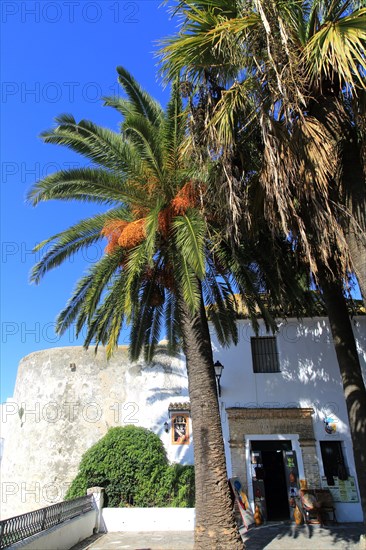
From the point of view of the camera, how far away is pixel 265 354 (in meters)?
14.2

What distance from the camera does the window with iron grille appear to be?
46.0 feet

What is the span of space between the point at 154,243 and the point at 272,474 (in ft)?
31.3

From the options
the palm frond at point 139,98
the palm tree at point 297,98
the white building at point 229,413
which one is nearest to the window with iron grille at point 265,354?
the white building at point 229,413

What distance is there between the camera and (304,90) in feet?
17.9

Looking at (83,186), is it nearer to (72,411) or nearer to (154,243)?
(154,243)

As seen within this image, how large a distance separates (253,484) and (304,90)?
11384 millimetres

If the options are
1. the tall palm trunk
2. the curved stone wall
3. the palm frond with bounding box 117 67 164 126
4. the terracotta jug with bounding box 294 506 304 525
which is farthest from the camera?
the curved stone wall

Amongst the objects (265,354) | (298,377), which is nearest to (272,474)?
(298,377)

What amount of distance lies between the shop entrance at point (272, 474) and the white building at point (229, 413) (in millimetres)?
30

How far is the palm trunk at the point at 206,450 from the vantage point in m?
6.91

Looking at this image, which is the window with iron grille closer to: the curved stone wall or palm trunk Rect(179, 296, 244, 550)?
the curved stone wall

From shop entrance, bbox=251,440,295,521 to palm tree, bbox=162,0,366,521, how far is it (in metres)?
9.22

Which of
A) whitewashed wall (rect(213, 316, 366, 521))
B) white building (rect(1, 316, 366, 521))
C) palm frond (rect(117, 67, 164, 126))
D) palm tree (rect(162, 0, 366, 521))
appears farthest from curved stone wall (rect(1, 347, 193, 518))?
palm tree (rect(162, 0, 366, 521))

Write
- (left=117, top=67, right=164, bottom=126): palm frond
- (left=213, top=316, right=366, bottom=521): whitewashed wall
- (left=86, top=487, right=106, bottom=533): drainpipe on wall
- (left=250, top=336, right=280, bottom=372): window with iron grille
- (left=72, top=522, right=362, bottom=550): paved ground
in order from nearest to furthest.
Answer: (left=117, top=67, right=164, bottom=126): palm frond < (left=72, top=522, right=362, bottom=550): paved ground < (left=86, top=487, right=106, bottom=533): drainpipe on wall < (left=213, top=316, right=366, bottom=521): whitewashed wall < (left=250, top=336, right=280, bottom=372): window with iron grille
